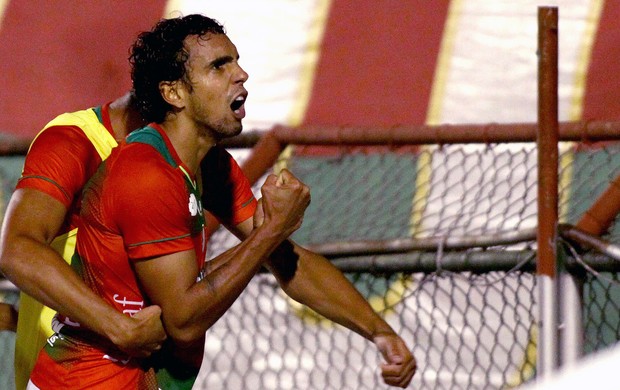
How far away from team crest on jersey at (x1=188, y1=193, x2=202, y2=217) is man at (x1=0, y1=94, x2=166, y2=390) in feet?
0.77

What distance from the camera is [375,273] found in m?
3.23

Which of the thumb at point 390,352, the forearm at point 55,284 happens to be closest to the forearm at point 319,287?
the thumb at point 390,352

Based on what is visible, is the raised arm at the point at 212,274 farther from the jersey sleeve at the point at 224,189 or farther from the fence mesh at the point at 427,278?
the fence mesh at the point at 427,278

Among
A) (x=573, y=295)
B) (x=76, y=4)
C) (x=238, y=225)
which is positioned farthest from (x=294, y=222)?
(x=76, y=4)

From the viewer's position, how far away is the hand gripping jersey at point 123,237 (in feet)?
7.30

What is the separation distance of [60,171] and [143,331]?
1.60 feet

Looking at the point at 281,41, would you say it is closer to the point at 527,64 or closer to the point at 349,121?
the point at 349,121

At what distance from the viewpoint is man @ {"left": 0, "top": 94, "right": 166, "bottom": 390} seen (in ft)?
7.20

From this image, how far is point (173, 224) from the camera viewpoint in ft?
7.33

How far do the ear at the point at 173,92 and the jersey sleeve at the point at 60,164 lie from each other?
262 millimetres

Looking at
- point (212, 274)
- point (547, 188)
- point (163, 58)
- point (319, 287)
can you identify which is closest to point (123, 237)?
point (212, 274)

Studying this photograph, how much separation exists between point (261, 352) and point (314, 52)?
150 cm

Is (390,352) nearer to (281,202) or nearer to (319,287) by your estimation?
(319,287)

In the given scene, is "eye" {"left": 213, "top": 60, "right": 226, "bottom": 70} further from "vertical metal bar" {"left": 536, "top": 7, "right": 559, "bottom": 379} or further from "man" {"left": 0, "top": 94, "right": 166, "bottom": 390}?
"vertical metal bar" {"left": 536, "top": 7, "right": 559, "bottom": 379}
